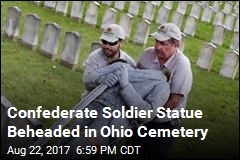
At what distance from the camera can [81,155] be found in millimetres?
3869

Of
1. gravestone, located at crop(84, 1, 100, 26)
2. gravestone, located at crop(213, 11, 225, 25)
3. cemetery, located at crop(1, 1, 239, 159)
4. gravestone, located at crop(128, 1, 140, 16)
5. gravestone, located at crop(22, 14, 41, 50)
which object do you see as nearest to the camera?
cemetery, located at crop(1, 1, 239, 159)

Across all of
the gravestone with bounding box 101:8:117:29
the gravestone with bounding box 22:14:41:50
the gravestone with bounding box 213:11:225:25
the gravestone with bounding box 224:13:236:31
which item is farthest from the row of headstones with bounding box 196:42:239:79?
the gravestone with bounding box 213:11:225:25

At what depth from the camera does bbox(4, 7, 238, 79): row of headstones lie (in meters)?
9.70

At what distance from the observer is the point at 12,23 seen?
35.2 feet

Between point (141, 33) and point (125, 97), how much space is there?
319 inches

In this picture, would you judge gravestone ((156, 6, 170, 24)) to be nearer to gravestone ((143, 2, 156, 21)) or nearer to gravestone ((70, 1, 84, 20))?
gravestone ((143, 2, 156, 21))

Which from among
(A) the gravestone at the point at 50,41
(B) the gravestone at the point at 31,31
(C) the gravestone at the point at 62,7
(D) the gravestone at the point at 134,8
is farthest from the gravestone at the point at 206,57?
(D) the gravestone at the point at 134,8

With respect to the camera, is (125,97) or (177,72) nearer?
(125,97)

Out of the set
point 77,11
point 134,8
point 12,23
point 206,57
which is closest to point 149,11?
point 134,8

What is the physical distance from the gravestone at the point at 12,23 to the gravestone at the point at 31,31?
35 centimetres

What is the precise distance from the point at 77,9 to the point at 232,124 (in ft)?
22.1

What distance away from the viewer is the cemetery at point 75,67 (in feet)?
24.3

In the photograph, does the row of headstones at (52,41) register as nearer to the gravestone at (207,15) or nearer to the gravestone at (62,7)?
the gravestone at (62,7)

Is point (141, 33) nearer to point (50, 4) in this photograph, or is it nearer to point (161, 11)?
point (161, 11)
